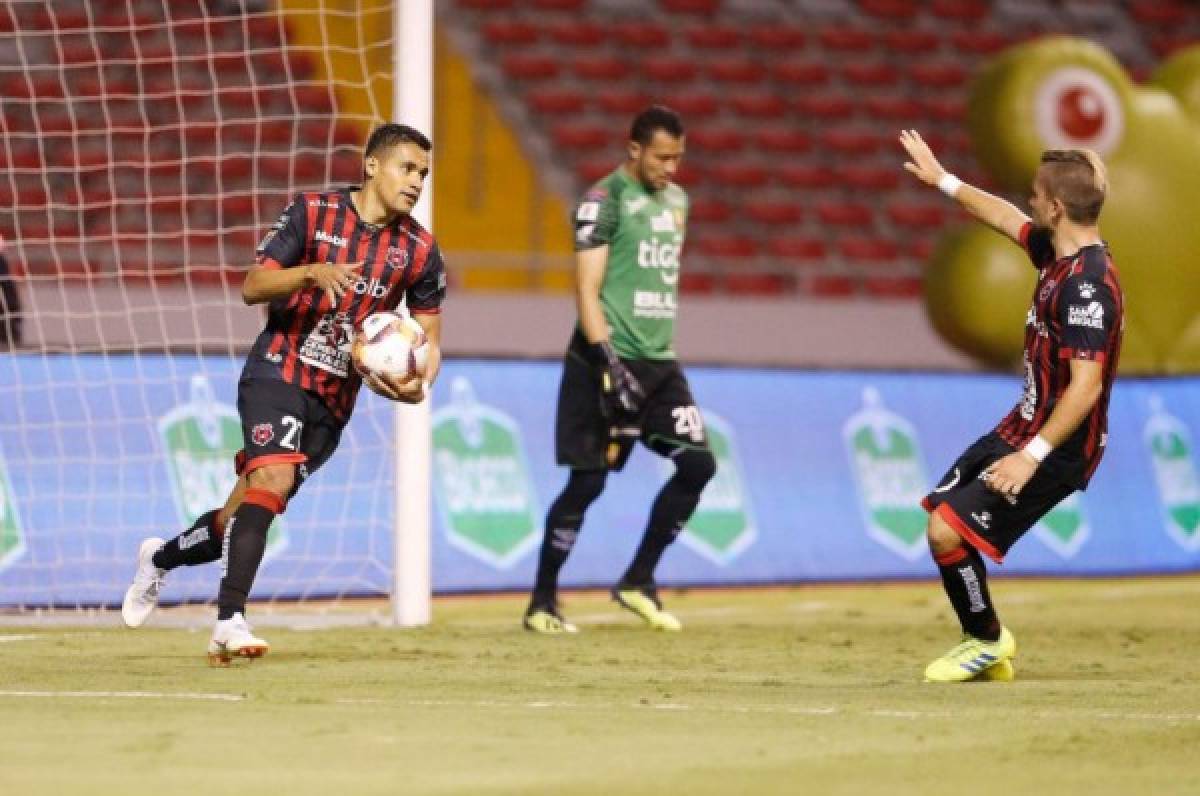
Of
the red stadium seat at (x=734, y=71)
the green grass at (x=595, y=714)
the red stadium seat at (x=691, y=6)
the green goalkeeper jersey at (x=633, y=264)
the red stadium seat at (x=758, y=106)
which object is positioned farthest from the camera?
the red stadium seat at (x=691, y=6)

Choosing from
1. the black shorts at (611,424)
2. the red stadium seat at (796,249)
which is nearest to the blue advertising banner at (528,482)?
the black shorts at (611,424)

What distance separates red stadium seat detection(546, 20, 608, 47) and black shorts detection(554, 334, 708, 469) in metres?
11.4

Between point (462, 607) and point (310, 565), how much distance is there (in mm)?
954

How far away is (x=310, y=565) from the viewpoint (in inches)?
435

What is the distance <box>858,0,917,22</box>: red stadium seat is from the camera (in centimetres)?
2272

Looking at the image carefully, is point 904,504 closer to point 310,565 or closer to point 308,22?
point 310,565

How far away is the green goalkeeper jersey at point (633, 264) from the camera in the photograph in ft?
33.2

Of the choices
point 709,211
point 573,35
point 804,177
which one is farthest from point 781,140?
point 573,35

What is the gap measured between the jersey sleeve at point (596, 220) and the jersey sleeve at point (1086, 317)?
2.90 metres

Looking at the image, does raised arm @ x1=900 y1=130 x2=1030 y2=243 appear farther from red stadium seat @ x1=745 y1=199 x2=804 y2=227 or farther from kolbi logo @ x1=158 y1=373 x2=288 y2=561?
red stadium seat @ x1=745 y1=199 x2=804 y2=227

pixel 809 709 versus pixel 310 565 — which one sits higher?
pixel 809 709

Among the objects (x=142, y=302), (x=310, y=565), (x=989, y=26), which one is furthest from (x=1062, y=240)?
(x=989, y=26)

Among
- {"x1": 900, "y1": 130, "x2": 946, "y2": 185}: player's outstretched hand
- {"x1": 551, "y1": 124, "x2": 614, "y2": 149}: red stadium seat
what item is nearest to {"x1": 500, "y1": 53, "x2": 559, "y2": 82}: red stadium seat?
{"x1": 551, "y1": 124, "x2": 614, "y2": 149}: red stadium seat

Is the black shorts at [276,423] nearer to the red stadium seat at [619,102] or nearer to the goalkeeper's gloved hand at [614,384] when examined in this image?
the goalkeeper's gloved hand at [614,384]
